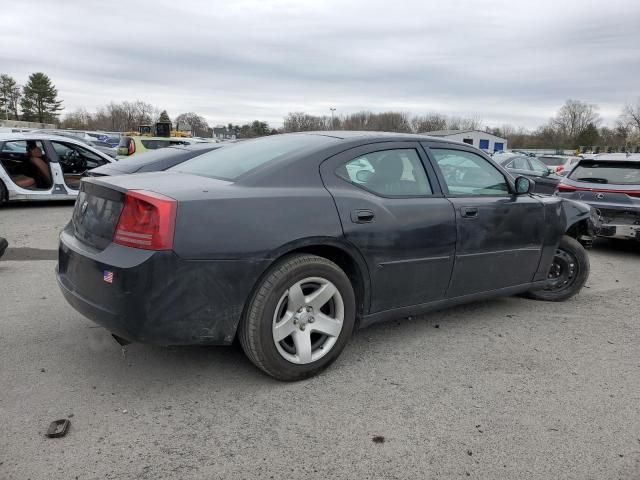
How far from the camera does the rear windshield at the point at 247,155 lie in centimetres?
341

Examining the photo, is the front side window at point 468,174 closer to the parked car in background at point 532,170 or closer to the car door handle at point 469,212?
the car door handle at point 469,212

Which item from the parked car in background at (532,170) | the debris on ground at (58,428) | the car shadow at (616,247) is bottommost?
the debris on ground at (58,428)

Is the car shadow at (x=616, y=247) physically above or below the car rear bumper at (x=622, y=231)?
below

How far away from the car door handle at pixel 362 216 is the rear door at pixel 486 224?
2.69 feet

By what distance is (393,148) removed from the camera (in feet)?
12.2

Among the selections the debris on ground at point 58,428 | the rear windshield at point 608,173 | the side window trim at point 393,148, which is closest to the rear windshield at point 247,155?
the side window trim at point 393,148

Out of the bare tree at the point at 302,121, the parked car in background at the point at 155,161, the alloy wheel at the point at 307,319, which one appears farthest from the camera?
the bare tree at the point at 302,121

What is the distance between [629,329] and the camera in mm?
4355

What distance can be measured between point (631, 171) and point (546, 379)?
5726 mm

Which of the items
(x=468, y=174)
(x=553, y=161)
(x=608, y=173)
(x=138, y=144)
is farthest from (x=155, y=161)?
(x=553, y=161)

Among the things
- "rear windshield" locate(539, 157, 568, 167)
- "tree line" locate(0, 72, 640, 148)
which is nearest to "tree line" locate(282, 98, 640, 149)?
"tree line" locate(0, 72, 640, 148)

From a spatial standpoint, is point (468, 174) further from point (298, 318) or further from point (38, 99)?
point (38, 99)

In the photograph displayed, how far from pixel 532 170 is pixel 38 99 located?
4021 inches

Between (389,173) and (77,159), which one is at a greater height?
(389,173)
